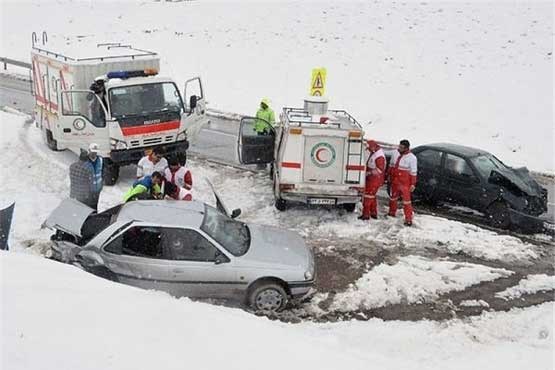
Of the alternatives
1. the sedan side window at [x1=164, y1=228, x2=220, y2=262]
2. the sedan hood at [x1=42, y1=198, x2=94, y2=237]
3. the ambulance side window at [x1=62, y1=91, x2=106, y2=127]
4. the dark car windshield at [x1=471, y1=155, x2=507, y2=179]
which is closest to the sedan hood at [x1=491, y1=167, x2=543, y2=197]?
the dark car windshield at [x1=471, y1=155, x2=507, y2=179]

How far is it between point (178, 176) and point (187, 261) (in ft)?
11.2

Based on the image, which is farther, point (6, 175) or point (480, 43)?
point (480, 43)

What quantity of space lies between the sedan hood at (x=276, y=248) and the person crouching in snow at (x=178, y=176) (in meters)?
2.30

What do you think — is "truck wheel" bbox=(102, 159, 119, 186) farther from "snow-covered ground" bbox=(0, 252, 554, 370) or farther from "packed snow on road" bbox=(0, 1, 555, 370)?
"snow-covered ground" bbox=(0, 252, 554, 370)

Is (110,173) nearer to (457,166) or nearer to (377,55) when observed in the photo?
(457,166)

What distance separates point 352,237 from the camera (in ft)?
41.9

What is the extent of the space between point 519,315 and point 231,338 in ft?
16.9

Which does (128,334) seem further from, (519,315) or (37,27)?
(37,27)

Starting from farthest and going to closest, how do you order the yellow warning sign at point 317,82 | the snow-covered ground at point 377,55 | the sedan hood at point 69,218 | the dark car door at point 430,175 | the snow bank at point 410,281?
the snow-covered ground at point 377,55, the yellow warning sign at point 317,82, the dark car door at point 430,175, the snow bank at point 410,281, the sedan hood at point 69,218

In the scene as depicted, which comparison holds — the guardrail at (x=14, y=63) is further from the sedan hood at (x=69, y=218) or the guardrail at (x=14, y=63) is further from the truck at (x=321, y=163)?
the sedan hood at (x=69, y=218)

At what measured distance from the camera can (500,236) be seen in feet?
42.2

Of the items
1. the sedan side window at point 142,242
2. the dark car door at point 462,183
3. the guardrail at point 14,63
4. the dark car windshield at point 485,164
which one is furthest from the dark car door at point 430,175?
the guardrail at point 14,63

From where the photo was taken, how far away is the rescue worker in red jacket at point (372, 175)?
533 inches

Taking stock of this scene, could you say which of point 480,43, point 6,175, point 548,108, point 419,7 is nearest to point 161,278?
point 6,175
